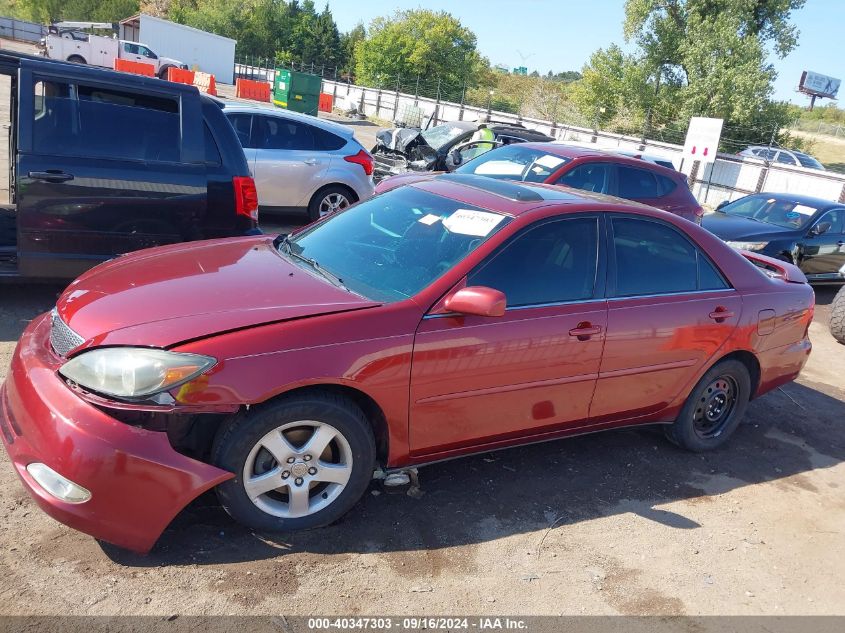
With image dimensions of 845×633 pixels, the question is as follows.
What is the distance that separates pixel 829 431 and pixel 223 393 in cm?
493

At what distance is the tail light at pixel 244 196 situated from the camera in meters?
5.75

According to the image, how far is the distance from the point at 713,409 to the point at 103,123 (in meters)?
5.00

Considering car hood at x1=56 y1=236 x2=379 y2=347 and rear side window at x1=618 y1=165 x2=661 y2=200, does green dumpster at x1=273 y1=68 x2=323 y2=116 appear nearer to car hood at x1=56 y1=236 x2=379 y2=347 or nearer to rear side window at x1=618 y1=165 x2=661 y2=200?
rear side window at x1=618 y1=165 x2=661 y2=200

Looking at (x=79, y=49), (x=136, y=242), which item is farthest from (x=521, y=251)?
(x=79, y=49)

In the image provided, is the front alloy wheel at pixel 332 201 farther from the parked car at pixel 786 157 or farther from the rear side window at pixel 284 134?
the parked car at pixel 786 157

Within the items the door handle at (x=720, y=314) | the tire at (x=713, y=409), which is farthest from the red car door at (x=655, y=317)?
the tire at (x=713, y=409)

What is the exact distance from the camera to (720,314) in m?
4.41

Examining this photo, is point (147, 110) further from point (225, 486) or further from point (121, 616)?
point (121, 616)

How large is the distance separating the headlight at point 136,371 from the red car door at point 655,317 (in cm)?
228

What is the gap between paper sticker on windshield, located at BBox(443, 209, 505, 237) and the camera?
3719mm

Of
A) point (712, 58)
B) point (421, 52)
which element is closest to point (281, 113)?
point (712, 58)

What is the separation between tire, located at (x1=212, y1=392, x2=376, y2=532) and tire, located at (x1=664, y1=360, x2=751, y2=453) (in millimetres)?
2366

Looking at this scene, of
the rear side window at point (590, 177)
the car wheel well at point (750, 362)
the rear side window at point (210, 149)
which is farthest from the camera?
the rear side window at point (590, 177)

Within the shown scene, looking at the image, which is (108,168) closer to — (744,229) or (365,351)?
(365,351)
